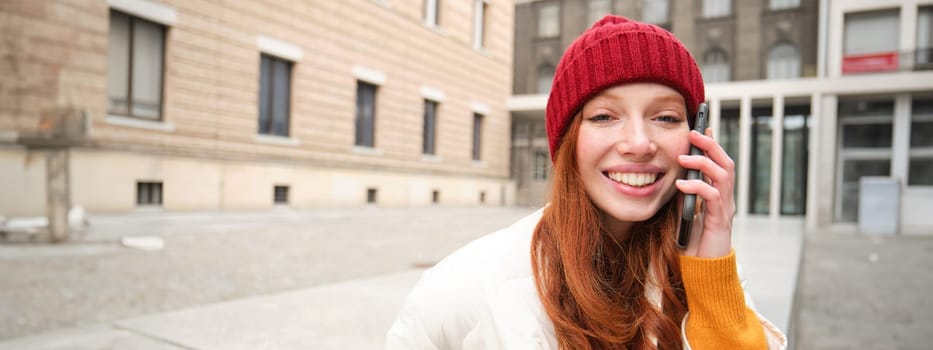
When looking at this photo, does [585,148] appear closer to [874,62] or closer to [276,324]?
[276,324]

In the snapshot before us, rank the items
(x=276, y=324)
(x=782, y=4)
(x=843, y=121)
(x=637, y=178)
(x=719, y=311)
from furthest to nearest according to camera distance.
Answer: (x=782, y=4) → (x=843, y=121) → (x=276, y=324) → (x=637, y=178) → (x=719, y=311)

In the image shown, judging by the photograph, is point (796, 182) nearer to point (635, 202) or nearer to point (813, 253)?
point (813, 253)

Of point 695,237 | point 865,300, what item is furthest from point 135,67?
point 865,300

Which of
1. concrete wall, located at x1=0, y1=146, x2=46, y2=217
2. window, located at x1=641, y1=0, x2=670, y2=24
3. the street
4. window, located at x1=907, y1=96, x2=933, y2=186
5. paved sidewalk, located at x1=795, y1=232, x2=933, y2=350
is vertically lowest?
paved sidewalk, located at x1=795, y1=232, x2=933, y2=350

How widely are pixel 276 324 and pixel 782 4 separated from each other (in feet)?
76.0

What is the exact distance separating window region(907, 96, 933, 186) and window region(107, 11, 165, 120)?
1875 cm

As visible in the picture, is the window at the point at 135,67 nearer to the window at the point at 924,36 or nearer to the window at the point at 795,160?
the window at the point at 795,160

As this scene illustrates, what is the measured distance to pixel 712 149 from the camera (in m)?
1.09

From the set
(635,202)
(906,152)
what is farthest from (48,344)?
(906,152)

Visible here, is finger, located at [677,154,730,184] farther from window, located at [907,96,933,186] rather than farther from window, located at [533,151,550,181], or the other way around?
window, located at [533,151,550,181]

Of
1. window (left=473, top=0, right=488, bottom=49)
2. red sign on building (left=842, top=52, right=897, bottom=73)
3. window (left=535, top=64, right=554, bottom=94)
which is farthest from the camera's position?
window (left=535, top=64, right=554, bottom=94)

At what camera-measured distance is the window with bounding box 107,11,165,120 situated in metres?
9.41

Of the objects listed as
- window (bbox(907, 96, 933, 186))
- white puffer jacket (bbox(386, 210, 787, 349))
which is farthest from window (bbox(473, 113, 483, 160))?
white puffer jacket (bbox(386, 210, 787, 349))

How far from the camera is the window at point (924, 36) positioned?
15031 mm
